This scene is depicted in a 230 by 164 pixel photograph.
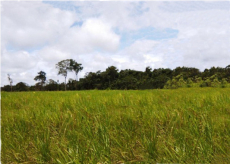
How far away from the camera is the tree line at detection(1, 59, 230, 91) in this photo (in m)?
13.4

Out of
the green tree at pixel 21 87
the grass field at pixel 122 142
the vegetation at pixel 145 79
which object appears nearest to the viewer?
the grass field at pixel 122 142

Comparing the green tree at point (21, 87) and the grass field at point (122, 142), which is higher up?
the green tree at point (21, 87)

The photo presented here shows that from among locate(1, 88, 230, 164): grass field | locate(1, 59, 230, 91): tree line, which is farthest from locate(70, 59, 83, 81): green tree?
locate(1, 88, 230, 164): grass field

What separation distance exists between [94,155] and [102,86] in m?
30.1

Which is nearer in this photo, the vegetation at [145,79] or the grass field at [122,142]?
the grass field at [122,142]

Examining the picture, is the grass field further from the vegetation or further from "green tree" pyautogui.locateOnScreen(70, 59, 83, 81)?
"green tree" pyautogui.locateOnScreen(70, 59, 83, 81)

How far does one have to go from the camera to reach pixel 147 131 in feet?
7.79

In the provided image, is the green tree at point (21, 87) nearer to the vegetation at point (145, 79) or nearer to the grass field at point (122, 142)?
the vegetation at point (145, 79)

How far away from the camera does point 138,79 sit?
82.9ft

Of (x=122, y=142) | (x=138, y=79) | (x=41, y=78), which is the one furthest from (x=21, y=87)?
(x=122, y=142)

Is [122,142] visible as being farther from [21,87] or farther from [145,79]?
[21,87]

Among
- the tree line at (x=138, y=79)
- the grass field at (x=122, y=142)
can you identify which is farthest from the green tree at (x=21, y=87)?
the grass field at (x=122, y=142)

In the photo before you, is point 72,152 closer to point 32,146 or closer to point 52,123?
point 32,146

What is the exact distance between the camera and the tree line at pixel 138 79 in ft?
44.0
